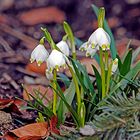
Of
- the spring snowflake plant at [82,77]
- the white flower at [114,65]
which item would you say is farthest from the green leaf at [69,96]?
the white flower at [114,65]

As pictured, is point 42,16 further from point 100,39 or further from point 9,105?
point 100,39

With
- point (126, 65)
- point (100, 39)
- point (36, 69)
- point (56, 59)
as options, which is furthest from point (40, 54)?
point (36, 69)

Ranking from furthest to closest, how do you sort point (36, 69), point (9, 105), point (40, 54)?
point (36, 69), point (9, 105), point (40, 54)

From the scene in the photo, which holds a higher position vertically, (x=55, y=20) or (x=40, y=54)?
(x=40, y=54)

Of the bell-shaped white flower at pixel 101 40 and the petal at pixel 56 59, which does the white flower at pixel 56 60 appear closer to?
the petal at pixel 56 59

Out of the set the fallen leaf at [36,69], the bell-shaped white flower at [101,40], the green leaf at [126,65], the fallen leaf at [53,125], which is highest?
the bell-shaped white flower at [101,40]

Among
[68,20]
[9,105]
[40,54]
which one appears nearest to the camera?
[40,54]

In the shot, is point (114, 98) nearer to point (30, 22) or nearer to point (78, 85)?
point (78, 85)

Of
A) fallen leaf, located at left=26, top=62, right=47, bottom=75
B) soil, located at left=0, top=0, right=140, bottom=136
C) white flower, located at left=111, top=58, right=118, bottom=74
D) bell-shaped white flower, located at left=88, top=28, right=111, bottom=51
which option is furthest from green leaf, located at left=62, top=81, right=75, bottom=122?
soil, located at left=0, top=0, right=140, bottom=136
